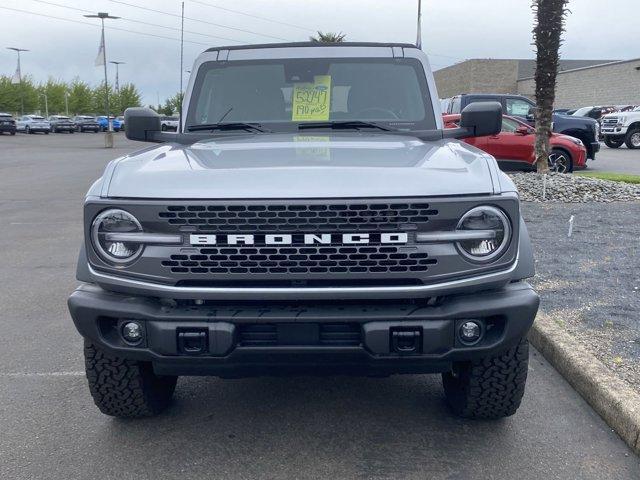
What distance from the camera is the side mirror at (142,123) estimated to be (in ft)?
14.5

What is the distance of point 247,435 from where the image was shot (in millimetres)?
3479

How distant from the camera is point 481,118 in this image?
4.28 meters

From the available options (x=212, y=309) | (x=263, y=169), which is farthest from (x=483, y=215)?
(x=212, y=309)

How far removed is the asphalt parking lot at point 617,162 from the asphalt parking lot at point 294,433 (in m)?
14.8

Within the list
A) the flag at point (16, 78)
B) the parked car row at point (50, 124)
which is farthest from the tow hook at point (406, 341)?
the flag at point (16, 78)

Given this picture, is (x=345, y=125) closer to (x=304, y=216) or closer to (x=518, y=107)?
(x=304, y=216)

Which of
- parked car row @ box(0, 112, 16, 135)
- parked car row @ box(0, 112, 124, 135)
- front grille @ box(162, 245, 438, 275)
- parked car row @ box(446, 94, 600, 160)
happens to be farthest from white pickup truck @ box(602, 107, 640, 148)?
parked car row @ box(0, 112, 16, 135)

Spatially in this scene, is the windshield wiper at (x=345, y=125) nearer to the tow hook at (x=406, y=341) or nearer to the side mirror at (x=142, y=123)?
the side mirror at (x=142, y=123)

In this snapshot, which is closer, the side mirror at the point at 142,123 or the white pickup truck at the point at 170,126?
the side mirror at the point at 142,123

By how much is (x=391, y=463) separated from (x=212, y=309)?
3.63 ft

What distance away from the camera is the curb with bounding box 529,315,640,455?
134 inches

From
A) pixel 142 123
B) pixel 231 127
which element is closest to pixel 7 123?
pixel 142 123

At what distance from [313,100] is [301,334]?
6.41 ft

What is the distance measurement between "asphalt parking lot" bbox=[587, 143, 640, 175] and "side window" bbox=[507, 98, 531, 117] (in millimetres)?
2191
